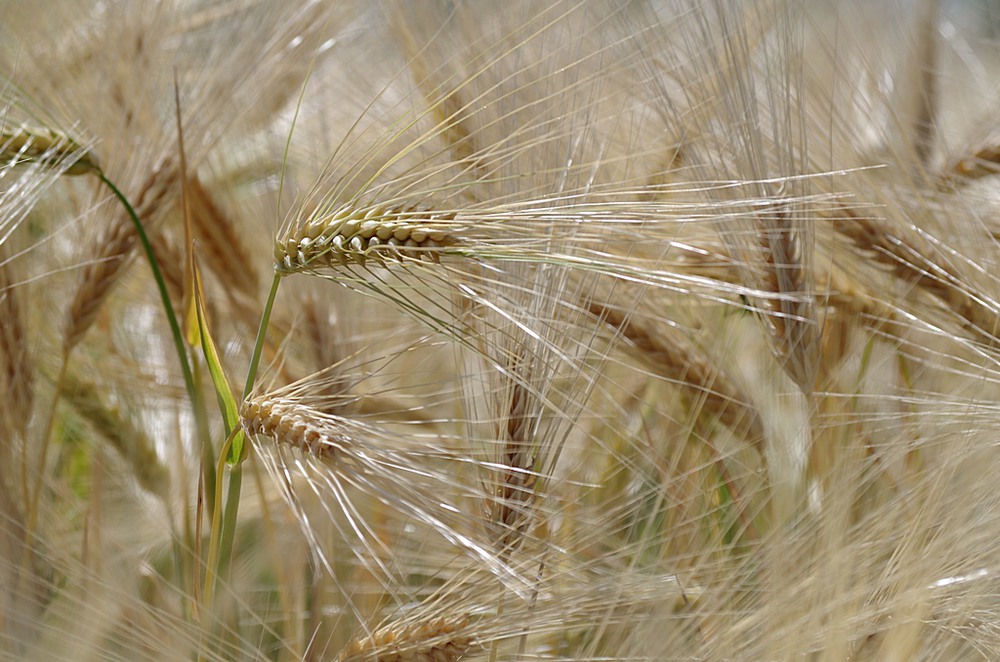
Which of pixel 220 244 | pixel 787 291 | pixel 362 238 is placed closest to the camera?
pixel 362 238

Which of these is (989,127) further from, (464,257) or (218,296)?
(218,296)

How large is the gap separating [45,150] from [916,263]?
62 cm

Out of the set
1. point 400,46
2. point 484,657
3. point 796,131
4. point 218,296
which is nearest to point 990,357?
point 796,131

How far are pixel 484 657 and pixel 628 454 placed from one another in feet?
0.86

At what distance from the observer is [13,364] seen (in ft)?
2.31

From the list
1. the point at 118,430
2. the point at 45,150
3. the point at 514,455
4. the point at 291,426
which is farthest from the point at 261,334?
the point at 118,430

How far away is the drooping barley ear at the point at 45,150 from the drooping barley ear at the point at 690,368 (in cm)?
39

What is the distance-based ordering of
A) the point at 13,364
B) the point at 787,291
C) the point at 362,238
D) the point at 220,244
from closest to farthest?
the point at 362,238, the point at 787,291, the point at 13,364, the point at 220,244

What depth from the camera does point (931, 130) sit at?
32.8 inches

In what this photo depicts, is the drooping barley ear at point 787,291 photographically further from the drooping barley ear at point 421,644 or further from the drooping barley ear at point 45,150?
the drooping barley ear at point 45,150

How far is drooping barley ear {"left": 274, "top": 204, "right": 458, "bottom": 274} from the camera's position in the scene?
430mm

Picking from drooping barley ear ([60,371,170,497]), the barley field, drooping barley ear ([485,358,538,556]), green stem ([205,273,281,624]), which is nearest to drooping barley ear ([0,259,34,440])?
the barley field

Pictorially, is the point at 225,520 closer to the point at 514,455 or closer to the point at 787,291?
the point at 514,455

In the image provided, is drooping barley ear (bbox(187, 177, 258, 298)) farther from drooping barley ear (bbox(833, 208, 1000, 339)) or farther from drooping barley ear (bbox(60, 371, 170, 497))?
drooping barley ear (bbox(833, 208, 1000, 339))
